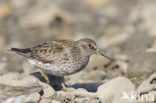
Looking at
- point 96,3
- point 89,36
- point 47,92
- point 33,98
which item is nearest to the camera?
point 33,98

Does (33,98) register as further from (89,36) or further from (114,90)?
(89,36)

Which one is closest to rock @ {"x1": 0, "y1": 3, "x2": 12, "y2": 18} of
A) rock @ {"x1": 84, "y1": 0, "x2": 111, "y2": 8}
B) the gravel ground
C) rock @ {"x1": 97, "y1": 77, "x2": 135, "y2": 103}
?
the gravel ground

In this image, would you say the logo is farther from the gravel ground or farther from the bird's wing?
the bird's wing

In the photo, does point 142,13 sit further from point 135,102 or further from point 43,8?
point 135,102

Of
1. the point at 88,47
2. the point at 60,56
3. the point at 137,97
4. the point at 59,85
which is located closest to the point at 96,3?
the point at 88,47

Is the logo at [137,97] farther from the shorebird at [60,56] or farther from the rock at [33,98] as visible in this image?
the rock at [33,98]

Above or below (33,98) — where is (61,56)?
above

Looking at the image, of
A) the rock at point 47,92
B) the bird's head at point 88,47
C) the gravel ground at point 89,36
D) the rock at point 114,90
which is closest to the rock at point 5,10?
the gravel ground at point 89,36

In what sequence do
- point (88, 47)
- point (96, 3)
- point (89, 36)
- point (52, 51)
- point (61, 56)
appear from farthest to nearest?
point (96, 3) < point (89, 36) < point (88, 47) < point (52, 51) < point (61, 56)
